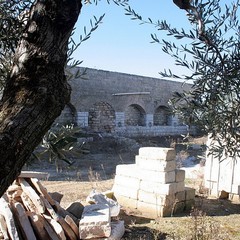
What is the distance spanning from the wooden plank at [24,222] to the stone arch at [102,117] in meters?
14.3

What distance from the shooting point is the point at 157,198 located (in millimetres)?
6871

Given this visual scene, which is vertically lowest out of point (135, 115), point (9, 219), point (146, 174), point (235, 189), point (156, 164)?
point (9, 219)

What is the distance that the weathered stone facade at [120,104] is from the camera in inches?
725

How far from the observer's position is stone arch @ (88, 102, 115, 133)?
63.7ft

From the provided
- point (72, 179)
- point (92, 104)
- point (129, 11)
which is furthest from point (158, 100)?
point (129, 11)

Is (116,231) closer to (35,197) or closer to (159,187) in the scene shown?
(35,197)

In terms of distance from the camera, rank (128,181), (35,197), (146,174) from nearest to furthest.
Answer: (35,197), (146,174), (128,181)

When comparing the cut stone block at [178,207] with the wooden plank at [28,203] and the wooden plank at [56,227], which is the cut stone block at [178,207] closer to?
the wooden plank at [56,227]

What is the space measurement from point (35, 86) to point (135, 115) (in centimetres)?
2071

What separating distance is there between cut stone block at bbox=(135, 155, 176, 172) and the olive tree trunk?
218 inches

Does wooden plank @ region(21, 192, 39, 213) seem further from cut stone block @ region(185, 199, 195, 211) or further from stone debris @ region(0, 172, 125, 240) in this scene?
cut stone block @ region(185, 199, 195, 211)

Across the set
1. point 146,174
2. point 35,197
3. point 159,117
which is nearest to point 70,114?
point 159,117

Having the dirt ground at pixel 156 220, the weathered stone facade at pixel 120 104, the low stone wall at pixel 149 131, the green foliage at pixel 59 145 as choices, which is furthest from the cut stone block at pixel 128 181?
the low stone wall at pixel 149 131

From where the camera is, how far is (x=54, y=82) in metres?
1.49
